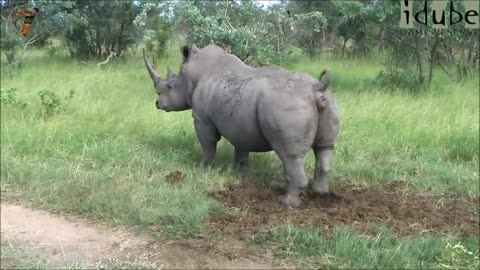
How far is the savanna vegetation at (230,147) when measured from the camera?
4098 mm

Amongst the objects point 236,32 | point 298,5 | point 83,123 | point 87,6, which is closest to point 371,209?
point 83,123

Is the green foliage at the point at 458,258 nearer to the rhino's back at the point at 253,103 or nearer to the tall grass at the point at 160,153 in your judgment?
the rhino's back at the point at 253,103

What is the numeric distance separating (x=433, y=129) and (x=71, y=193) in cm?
418

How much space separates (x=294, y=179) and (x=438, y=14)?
19.1 feet

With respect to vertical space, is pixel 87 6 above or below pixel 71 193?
above

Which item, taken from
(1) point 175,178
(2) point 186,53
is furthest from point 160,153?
(2) point 186,53

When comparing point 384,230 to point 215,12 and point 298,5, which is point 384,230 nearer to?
point 215,12

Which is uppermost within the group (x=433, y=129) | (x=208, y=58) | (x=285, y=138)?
(x=208, y=58)

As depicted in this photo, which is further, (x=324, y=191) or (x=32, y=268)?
(x=324, y=191)

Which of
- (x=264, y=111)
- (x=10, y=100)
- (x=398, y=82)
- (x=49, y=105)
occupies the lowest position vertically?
(x=398, y=82)

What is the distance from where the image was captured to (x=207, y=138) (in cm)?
549

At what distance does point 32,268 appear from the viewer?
3.46 meters

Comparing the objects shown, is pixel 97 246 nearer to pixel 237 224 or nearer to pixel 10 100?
pixel 237 224

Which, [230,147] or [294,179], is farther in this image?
[230,147]
